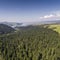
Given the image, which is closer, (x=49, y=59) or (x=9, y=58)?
(x=49, y=59)

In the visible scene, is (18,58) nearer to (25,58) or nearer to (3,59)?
(25,58)

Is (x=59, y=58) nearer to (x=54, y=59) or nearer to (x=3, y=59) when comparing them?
(x=54, y=59)

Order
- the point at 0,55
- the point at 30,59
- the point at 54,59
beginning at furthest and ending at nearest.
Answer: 1. the point at 0,55
2. the point at 30,59
3. the point at 54,59

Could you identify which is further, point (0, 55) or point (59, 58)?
point (0, 55)

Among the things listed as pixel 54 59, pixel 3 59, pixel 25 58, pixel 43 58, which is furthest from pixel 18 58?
pixel 54 59

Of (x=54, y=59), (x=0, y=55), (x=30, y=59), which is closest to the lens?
(x=54, y=59)

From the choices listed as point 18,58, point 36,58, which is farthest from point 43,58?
point 18,58

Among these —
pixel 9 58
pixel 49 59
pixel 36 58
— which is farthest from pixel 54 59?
pixel 9 58
